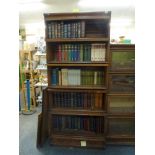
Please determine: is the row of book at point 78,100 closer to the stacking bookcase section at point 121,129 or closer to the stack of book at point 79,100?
the stack of book at point 79,100

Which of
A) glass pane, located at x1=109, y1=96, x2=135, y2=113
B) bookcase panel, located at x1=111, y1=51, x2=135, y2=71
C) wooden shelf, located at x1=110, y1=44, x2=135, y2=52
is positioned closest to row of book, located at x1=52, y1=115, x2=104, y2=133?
glass pane, located at x1=109, y1=96, x2=135, y2=113

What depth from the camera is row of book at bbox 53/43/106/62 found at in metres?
2.70

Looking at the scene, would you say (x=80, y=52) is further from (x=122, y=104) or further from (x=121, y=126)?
(x=121, y=126)

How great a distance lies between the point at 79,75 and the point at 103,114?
66cm

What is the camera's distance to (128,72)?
9.10 feet

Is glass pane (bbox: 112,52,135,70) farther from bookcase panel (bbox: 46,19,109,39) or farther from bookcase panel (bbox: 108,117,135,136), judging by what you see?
bookcase panel (bbox: 108,117,135,136)

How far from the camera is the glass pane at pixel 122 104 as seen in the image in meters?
2.87

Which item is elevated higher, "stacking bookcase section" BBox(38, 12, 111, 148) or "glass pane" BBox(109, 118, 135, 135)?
"stacking bookcase section" BBox(38, 12, 111, 148)

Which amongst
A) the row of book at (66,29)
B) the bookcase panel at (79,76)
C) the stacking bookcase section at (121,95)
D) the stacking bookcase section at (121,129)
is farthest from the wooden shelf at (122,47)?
the stacking bookcase section at (121,129)

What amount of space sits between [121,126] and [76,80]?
1.00 meters

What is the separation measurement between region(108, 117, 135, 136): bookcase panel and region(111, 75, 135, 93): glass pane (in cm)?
46

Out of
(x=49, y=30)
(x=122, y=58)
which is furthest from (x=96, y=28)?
(x=49, y=30)

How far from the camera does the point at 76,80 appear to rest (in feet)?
9.20
